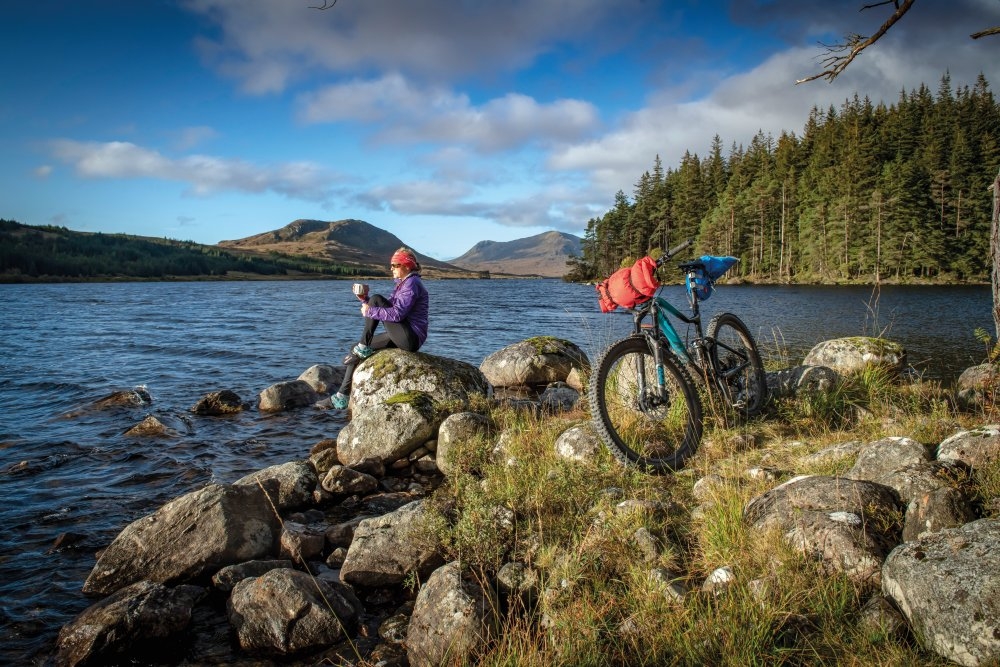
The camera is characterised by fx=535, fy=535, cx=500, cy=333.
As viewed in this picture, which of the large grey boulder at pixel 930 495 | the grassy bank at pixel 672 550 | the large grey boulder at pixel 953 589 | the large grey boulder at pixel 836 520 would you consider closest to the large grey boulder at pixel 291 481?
the grassy bank at pixel 672 550

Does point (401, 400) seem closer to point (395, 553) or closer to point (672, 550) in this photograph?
point (395, 553)

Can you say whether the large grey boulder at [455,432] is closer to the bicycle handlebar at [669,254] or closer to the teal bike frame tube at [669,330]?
the teal bike frame tube at [669,330]

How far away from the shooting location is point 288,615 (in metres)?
3.90

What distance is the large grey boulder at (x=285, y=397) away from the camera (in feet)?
37.0

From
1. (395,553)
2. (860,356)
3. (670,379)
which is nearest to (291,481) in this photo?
(395,553)

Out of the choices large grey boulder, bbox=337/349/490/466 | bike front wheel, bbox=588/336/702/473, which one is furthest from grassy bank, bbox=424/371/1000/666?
large grey boulder, bbox=337/349/490/466

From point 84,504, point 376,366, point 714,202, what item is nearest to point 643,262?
point 376,366

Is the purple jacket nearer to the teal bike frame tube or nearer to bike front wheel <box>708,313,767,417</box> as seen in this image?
the teal bike frame tube

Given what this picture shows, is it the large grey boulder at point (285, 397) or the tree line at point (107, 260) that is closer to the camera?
the large grey boulder at point (285, 397)

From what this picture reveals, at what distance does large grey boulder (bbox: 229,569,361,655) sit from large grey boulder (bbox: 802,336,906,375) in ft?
24.9

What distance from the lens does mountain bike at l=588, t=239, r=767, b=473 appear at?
18.0 feet

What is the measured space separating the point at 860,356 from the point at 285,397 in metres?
10.8

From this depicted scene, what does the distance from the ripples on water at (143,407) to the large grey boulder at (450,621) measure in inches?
111

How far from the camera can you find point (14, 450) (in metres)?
8.70
